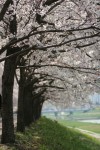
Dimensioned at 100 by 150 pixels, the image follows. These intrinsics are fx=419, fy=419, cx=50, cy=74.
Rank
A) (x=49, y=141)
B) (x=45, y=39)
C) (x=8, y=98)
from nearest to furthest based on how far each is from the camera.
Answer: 1. (x=8, y=98)
2. (x=45, y=39)
3. (x=49, y=141)

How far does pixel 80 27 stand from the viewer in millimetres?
13828

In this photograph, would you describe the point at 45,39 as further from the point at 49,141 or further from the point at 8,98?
the point at 49,141

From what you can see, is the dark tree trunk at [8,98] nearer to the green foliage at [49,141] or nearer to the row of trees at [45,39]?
the row of trees at [45,39]

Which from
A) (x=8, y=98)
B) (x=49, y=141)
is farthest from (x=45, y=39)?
(x=49, y=141)

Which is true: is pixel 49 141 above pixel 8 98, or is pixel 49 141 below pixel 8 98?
below

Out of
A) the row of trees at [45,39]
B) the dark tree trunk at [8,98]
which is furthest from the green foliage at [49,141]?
the row of trees at [45,39]

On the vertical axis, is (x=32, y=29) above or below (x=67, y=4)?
below

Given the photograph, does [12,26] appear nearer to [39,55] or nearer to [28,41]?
[28,41]

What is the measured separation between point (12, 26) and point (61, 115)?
16580 cm

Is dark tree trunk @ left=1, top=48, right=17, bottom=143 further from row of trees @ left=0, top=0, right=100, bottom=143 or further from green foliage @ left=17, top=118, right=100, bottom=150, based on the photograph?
green foliage @ left=17, top=118, right=100, bottom=150

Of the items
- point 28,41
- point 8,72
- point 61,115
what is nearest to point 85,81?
point 8,72

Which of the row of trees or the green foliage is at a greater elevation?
the row of trees

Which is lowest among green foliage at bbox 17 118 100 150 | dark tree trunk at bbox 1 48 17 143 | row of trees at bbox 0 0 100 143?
green foliage at bbox 17 118 100 150

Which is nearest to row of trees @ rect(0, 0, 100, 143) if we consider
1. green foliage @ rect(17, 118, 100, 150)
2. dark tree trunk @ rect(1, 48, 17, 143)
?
dark tree trunk @ rect(1, 48, 17, 143)
